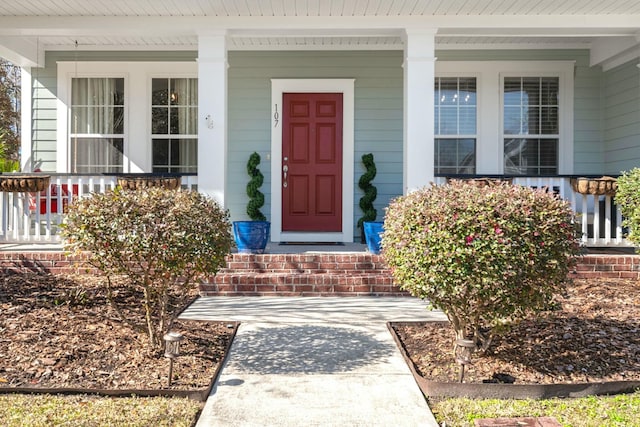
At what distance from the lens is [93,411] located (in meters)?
2.91

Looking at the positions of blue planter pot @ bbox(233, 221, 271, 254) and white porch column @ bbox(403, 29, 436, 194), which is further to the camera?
white porch column @ bbox(403, 29, 436, 194)

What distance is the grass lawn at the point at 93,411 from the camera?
110 inches

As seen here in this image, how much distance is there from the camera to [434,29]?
21.2ft

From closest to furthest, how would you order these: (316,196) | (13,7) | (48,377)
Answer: (48,377) → (13,7) → (316,196)

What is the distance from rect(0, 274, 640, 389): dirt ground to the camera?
3391 millimetres

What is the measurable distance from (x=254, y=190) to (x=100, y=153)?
2.37 metres

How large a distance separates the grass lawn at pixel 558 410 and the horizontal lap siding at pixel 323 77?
4.98 m

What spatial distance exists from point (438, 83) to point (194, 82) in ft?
11.5

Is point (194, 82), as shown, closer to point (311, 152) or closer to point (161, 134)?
point (161, 134)

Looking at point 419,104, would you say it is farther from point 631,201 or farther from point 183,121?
point 183,121

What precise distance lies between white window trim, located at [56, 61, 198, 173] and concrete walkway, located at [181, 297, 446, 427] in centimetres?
368

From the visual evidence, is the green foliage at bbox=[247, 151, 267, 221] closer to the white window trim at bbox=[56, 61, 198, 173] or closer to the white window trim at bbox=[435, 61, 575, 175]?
the white window trim at bbox=[56, 61, 198, 173]

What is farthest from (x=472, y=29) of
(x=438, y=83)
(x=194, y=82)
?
(x=194, y=82)

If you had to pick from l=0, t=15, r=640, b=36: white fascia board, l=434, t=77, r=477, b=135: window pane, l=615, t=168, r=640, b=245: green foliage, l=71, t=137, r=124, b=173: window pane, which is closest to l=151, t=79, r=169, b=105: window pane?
l=71, t=137, r=124, b=173: window pane
